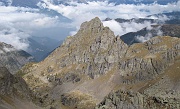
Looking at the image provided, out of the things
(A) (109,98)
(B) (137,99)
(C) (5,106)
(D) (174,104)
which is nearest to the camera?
(D) (174,104)

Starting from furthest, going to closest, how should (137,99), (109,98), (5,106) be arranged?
(5,106)
(109,98)
(137,99)

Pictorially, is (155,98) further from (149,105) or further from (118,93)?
(118,93)

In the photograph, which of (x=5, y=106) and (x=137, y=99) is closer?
(x=137, y=99)

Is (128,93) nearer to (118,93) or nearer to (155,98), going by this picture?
(118,93)

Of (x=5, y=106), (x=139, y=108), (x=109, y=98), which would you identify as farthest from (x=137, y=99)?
(x=5, y=106)

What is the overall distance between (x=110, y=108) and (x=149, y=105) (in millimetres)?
18019

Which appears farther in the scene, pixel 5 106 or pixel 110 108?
pixel 5 106

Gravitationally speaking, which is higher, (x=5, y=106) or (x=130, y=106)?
(x=130, y=106)

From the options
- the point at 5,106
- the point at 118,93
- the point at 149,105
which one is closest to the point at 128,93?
the point at 118,93

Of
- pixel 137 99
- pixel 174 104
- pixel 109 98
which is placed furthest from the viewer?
pixel 109 98

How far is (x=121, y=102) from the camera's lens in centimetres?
16012

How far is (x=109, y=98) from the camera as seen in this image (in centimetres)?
16800

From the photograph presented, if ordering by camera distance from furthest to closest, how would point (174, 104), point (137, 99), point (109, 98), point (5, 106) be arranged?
point (5, 106) < point (109, 98) < point (137, 99) < point (174, 104)

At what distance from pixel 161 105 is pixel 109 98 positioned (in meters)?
28.2
